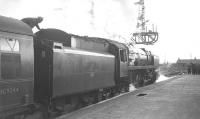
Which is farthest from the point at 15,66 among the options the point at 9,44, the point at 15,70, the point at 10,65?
the point at 9,44

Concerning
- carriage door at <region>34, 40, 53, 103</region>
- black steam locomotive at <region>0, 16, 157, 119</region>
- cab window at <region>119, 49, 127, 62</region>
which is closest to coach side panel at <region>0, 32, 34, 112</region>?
black steam locomotive at <region>0, 16, 157, 119</region>

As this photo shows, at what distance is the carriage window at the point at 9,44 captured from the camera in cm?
804

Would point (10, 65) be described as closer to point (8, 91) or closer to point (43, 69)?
point (8, 91)

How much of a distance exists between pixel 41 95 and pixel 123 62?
371 inches

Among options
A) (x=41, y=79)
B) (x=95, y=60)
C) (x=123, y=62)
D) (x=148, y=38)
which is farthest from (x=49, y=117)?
(x=148, y=38)

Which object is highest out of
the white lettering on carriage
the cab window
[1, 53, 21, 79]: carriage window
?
the cab window

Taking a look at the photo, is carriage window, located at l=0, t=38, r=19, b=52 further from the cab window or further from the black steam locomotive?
the cab window

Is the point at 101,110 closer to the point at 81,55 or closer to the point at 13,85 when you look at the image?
the point at 81,55

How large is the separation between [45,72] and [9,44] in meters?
2.00

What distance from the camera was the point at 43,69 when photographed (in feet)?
32.8

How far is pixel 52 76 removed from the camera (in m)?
10.1

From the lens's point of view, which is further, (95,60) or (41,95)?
(95,60)

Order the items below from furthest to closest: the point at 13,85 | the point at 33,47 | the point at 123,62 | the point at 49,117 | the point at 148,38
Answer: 1. the point at 148,38
2. the point at 123,62
3. the point at 49,117
4. the point at 33,47
5. the point at 13,85

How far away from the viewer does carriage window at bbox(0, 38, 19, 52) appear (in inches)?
316
